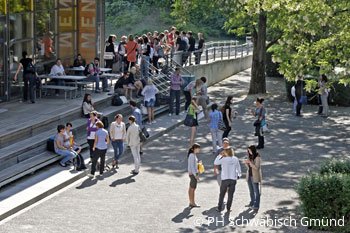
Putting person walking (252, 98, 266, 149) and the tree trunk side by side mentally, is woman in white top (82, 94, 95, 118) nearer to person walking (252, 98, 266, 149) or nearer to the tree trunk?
person walking (252, 98, 266, 149)

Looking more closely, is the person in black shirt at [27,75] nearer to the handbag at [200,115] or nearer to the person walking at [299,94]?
the handbag at [200,115]

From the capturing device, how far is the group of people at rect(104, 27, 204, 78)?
1230 inches

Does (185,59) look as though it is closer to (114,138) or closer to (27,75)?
(27,75)

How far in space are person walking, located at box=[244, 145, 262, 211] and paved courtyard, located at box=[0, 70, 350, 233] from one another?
269mm

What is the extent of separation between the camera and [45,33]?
28422mm

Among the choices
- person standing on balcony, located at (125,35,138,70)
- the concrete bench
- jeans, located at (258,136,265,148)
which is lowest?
jeans, located at (258,136,265,148)

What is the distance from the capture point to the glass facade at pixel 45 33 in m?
25.4

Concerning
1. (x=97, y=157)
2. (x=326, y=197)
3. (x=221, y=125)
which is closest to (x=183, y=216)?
(x=326, y=197)

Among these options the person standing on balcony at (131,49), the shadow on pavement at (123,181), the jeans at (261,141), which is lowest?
the shadow on pavement at (123,181)

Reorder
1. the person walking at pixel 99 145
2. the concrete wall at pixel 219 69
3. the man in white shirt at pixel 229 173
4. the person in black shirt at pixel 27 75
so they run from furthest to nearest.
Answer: the concrete wall at pixel 219 69, the person in black shirt at pixel 27 75, the person walking at pixel 99 145, the man in white shirt at pixel 229 173

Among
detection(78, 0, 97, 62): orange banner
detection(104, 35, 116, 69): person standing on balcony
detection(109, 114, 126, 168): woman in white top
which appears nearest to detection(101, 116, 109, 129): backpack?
detection(109, 114, 126, 168): woman in white top

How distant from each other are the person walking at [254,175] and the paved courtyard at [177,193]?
27 centimetres

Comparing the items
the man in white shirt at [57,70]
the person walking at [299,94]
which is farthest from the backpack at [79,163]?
the person walking at [299,94]

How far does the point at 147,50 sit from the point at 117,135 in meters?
12.2
